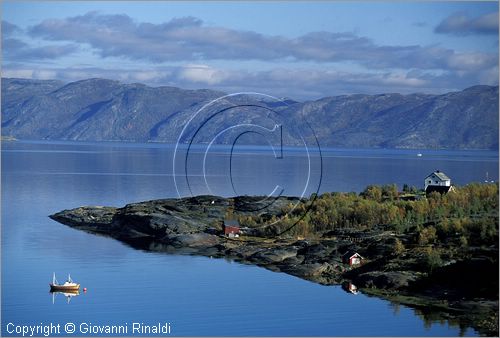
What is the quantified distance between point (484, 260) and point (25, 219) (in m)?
42.5

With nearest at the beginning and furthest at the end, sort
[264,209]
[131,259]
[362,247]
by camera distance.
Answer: [362,247]
[131,259]
[264,209]

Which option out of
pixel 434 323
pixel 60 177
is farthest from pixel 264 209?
pixel 60 177

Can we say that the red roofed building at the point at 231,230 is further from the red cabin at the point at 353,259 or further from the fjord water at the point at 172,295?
the red cabin at the point at 353,259

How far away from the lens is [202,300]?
3919 centimetres

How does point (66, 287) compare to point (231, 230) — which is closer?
point (66, 287)

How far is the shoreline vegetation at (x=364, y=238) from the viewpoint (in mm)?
38531

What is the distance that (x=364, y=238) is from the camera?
5019 cm

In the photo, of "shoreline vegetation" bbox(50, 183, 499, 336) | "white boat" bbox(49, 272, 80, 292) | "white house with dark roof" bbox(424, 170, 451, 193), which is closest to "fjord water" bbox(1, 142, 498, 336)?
"white boat" bbox(49, 272, 80, 292)

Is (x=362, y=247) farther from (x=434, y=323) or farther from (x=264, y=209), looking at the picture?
(x=264, y=209)

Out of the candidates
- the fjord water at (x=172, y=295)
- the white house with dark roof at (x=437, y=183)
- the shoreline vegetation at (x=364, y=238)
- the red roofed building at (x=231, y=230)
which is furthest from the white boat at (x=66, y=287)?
the white house with dark roof at (x=437, y=183)


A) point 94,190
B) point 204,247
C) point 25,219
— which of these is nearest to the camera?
point 204,247

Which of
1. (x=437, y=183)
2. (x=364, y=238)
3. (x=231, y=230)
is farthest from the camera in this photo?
(x=437, y=183)

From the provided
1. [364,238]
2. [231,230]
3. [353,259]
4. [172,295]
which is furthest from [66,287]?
[364,238]

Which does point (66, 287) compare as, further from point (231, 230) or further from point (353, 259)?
point (231, 230)
